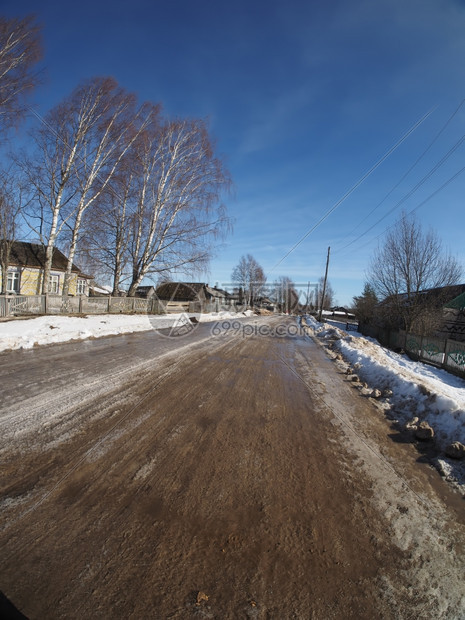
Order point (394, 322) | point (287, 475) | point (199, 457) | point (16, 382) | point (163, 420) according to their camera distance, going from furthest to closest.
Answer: point (394, 322) → point (16, 382) → point (163, 420) → point (199, 457) → point (287, 475)

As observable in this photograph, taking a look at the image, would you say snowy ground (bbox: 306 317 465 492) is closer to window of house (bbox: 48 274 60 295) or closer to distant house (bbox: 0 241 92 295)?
distant house (bbox: 0 241 92 295)

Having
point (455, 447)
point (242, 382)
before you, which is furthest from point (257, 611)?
point (242, 382)

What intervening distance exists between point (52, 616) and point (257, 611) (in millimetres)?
1071

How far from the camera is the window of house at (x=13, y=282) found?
90.4 feet

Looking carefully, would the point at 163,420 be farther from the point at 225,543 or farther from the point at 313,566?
the point at 313,566

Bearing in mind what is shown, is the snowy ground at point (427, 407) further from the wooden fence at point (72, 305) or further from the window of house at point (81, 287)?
the window of house at point (81, 287)

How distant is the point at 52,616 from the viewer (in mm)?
1530

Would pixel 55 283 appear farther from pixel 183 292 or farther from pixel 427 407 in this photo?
pixel 427 407

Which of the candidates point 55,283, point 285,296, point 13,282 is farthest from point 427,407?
point 285,296

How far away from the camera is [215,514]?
2.34m

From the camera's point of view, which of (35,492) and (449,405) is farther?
(449,405)

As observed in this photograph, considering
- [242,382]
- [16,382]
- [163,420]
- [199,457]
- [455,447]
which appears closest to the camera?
[199,457]

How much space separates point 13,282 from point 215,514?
33.1 meters

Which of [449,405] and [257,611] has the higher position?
[449,405]
